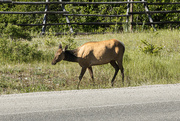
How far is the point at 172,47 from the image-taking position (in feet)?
39.4

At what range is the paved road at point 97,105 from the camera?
5.02 meters

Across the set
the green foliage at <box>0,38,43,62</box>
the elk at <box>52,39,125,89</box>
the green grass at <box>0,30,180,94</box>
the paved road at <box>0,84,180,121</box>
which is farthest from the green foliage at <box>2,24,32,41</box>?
the paved road at <box>0,84,180,121</box>

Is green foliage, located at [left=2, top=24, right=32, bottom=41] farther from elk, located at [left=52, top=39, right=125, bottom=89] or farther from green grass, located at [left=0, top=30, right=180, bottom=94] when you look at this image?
elk, located at [left=52, top=39, right=125, bottom=89]

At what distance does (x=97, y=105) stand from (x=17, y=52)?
505 centimetres

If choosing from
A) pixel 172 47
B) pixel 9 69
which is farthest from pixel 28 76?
pixel 172 47

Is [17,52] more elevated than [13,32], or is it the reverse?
[13,32]

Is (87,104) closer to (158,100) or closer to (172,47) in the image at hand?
(158,100)

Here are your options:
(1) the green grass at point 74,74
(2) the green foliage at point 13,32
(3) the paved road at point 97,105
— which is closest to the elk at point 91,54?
(1) the green grass at point 74,74

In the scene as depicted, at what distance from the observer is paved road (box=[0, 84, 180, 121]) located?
5.02 m

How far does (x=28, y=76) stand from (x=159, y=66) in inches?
140

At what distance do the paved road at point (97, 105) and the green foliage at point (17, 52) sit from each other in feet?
12.1

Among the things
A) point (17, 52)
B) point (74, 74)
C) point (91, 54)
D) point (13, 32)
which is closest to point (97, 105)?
point (91, 54)

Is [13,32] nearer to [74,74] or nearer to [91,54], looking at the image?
[74,74]

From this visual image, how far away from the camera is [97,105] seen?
18.4 ft
